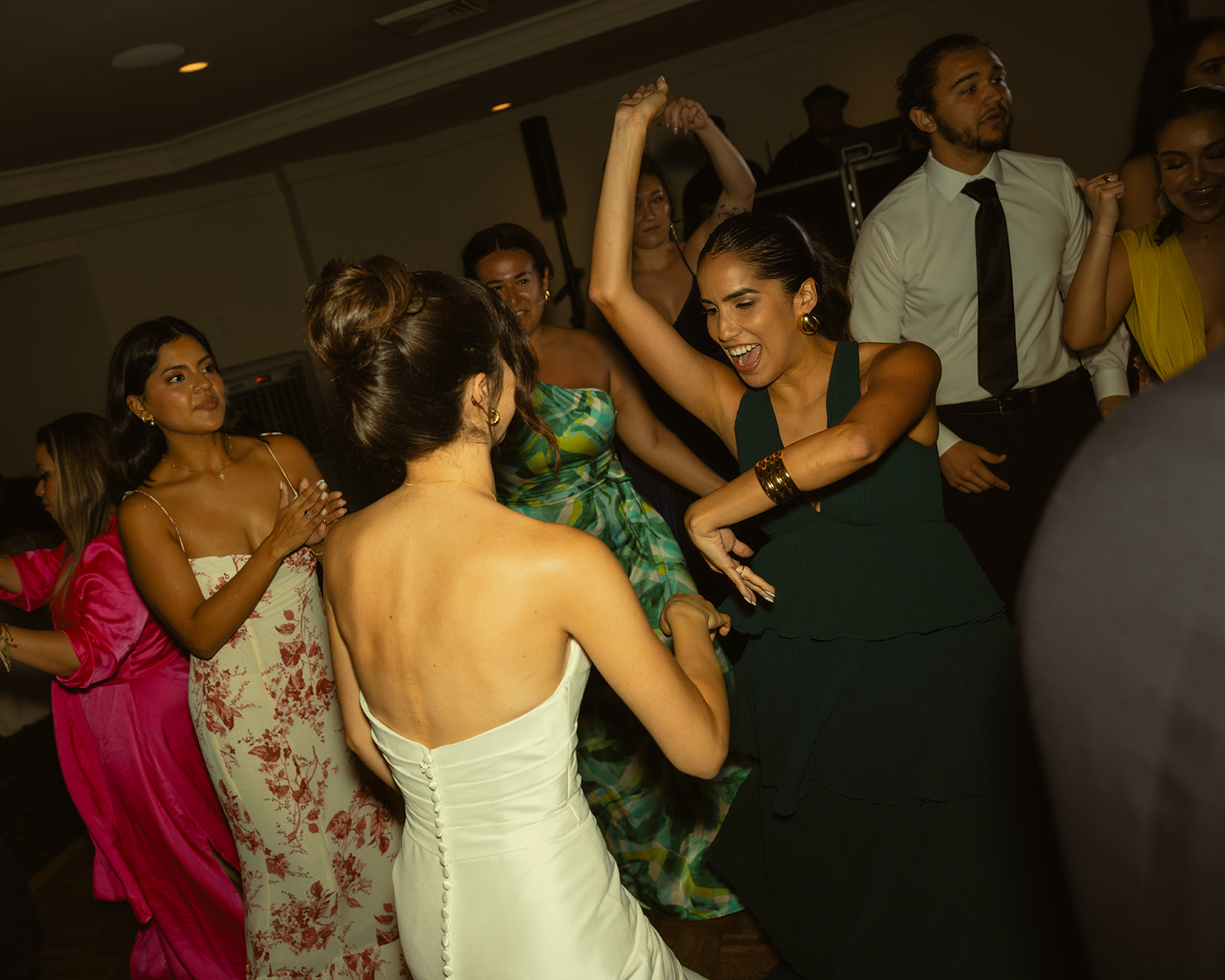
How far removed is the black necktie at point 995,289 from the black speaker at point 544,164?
4855mm

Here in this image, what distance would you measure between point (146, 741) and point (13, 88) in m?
3.41

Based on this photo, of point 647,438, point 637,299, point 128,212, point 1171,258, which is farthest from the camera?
point 128,212

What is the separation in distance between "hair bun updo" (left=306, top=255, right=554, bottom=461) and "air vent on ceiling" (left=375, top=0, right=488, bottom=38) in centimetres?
403

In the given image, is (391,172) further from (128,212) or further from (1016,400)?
(1016,400)

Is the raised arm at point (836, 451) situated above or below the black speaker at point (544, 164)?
below

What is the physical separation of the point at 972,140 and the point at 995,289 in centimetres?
41

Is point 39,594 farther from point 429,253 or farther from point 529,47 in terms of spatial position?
point 429,253

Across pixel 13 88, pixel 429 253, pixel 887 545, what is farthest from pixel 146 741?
pixel 429 253

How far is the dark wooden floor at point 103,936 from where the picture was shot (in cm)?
233

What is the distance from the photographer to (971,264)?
2.56m

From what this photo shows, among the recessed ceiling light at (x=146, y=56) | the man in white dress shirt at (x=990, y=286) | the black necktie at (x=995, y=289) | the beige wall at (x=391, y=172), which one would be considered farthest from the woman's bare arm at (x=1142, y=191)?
the beige wall at (x=391, y=172)

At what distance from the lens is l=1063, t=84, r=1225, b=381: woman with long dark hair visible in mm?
2295

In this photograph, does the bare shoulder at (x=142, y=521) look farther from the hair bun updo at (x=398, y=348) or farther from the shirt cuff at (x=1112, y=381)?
the shirt cuff at (x=1112, y=381)

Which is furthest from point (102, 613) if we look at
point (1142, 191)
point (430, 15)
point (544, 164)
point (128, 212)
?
point (544, 164)
